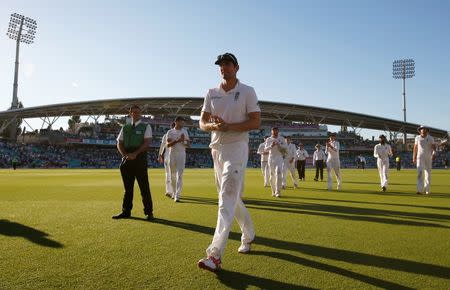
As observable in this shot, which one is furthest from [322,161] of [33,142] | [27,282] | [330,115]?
[33,142]

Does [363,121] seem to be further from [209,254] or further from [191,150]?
[209,254]

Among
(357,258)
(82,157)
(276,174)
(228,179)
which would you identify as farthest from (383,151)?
(82,157)

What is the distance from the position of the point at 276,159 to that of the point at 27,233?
314 inches

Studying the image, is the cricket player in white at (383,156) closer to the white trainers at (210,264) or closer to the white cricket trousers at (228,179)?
the white cricket trousers at (228,179)

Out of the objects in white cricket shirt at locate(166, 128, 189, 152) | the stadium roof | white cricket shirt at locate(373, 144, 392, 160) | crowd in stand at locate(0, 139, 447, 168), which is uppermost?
the stadium roof

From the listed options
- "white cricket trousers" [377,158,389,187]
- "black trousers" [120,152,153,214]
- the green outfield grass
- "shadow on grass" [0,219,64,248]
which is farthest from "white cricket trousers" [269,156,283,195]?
"shadow on grass" [0,219,64,248]

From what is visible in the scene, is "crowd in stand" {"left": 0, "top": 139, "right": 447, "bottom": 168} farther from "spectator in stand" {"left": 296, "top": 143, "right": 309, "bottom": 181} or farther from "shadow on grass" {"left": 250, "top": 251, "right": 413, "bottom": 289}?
"shadow on grass" {"left": 250, "top": 251, "right": 413, "bottom": 289}

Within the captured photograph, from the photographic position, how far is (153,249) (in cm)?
464

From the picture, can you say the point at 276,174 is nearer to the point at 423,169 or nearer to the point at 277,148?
the point at 277,148

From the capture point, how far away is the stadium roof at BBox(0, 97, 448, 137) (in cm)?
6006

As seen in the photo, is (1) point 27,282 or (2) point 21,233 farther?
(2) point 21,233

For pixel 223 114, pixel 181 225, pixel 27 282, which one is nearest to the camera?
pixel 27 282

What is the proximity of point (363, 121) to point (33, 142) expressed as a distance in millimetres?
61167

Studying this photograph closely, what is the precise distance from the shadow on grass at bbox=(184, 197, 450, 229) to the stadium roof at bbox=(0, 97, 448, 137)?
51017mm
